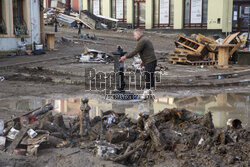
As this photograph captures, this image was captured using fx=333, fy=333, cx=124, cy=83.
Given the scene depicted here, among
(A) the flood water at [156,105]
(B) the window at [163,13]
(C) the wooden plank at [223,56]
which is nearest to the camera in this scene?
(A) the flood water at [156,105]

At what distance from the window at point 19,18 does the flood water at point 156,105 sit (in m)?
11.5

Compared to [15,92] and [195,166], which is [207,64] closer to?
[15,92]

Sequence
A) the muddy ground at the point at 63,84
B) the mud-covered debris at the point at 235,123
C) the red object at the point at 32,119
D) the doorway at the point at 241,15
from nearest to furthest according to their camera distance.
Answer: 1. the muddy ground at the point at 63,84
2. the mud-covered debris at the point at 235,123
3. the red object at the point at 32,119
4. the doorway at the point at 241,15

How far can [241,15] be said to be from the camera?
Result: 94.0 feet

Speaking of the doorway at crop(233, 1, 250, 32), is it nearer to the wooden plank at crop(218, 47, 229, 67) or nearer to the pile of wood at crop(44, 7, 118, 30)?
the pile of wood at crop(44, 7, 118, 30)

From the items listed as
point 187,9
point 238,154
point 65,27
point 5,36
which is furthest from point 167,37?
point 238,154

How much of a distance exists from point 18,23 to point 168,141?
16717 millimetres

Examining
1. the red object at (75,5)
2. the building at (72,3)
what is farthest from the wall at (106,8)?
the red object at (75,5)

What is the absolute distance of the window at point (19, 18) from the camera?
19.5m

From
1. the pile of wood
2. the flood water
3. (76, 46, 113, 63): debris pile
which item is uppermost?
the pile of wood

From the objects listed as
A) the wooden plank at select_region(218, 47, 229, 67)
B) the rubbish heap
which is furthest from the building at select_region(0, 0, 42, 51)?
the rubbish heap

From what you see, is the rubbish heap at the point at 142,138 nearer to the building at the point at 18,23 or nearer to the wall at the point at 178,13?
the building at the point at 18,23

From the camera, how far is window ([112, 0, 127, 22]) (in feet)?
123

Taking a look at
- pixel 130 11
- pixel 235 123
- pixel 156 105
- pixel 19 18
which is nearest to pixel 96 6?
pixel 130 11
